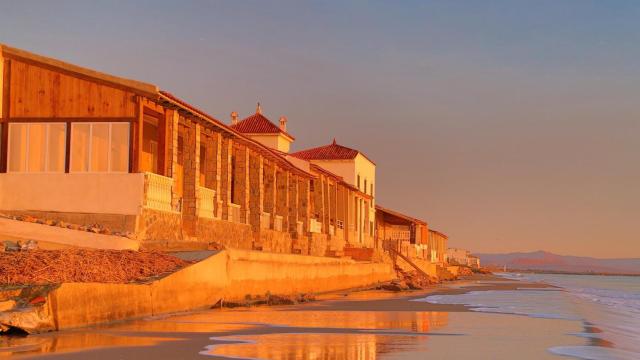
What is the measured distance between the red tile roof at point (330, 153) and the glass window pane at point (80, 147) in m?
38.7

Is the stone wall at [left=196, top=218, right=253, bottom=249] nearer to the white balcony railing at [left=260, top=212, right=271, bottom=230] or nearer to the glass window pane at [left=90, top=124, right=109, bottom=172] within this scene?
the white balcony railing at [left=260, top=212, right=271, bottom=230]

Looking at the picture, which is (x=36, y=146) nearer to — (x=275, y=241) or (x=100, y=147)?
(x=100, y=147)

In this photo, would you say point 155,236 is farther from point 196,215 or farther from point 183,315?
point 183,315

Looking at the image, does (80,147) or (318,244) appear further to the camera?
(318,244)

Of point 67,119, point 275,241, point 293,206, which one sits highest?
point 67,119

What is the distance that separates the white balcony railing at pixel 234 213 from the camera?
A: 2907 centimetres

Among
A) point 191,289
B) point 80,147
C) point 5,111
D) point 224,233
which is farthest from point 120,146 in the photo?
point 191,289

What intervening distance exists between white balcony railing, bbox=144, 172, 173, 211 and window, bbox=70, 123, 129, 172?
2.43 ft

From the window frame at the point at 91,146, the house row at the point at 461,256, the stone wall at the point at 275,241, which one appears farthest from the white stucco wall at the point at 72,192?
the house row at the point at 461,256

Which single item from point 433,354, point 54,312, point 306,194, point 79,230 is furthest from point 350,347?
point 306,194

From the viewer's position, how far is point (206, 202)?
26547 millimetres

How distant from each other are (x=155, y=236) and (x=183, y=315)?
24.1 ft

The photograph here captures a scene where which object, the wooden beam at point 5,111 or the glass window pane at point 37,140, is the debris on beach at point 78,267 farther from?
the wooden beam at point 5,111

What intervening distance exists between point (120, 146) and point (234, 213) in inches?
330
